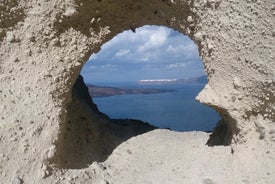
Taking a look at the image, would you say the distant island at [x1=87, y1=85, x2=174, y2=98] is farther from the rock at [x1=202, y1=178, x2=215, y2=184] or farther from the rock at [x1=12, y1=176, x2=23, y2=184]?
the rock at [x1=12, y1=176, x2=23, y2=184]

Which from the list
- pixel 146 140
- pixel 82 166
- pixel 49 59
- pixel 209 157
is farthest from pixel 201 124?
pixel 49 59

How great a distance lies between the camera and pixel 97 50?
2.39 metres

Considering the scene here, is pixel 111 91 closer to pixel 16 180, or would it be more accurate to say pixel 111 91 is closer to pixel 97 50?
pixel 97 50

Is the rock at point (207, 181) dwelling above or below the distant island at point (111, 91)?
above

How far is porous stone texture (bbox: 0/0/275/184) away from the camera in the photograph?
187cm

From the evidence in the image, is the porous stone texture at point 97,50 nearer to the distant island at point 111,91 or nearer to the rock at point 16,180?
the rock at point 16,180

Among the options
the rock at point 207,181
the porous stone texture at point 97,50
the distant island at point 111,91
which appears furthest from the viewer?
the distant island at point 111,91

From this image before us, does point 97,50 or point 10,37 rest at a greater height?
point 10,37

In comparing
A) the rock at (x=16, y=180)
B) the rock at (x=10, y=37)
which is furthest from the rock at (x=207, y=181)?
the rock at (x=10, y=37)

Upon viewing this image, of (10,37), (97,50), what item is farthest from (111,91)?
(10,37)

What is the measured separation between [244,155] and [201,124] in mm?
1430

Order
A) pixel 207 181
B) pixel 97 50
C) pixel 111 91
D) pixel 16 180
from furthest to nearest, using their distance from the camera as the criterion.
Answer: pixel 111 91, pixel 97 50, pixel 207 181, pixel 16 180

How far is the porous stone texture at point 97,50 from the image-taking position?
1.87 meters

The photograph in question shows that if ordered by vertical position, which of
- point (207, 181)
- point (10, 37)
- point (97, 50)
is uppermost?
point (10, 37)
